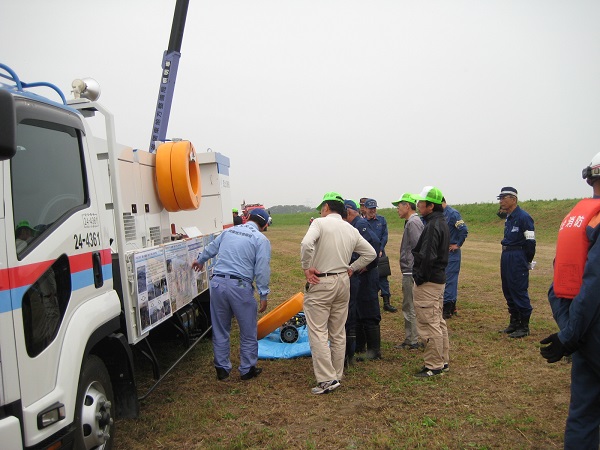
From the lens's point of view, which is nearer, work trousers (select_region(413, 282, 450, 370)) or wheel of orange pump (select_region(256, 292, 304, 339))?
work trousers (select_region(413, 282, 450, 370))

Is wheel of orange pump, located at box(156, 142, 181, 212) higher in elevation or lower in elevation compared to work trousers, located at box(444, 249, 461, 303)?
higher

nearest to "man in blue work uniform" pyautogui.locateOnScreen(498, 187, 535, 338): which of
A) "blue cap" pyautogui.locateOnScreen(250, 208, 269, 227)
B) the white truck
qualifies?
"blue cap" pyautogui.locateOnScreen(250, 208, 269, 227)

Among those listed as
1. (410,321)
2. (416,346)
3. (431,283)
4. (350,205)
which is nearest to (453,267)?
(410,321)

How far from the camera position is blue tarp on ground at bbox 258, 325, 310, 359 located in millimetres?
6469

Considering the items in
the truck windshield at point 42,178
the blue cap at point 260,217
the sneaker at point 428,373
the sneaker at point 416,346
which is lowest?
the sneaker at point 416,346

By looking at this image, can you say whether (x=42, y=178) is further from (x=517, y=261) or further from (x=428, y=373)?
(x=517, y=261)

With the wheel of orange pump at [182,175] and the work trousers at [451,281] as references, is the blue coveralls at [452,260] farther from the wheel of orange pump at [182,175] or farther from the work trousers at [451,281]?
the wheel of orange pump at [182,175]

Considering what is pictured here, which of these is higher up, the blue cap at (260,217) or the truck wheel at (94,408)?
the blue cap at (260,217)

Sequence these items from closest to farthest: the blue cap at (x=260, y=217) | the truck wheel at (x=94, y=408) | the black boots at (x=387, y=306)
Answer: the truck wheel at (x=94, y=408), the blue cap at (x=260, y=217), the black boots at (x=387, y=306)

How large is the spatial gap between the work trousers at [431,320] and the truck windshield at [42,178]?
3.59 meters

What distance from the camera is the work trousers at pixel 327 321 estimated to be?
5168 mm

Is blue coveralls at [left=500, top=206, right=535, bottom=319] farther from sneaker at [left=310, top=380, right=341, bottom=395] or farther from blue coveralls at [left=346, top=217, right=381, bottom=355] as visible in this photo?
sneaker at [left=310, top=380, right=341, bottom=395]

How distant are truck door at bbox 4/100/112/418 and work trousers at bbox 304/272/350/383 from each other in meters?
2.31

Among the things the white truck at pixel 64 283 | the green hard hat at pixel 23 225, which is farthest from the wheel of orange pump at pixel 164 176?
the green hard hat at pixel 23 225
